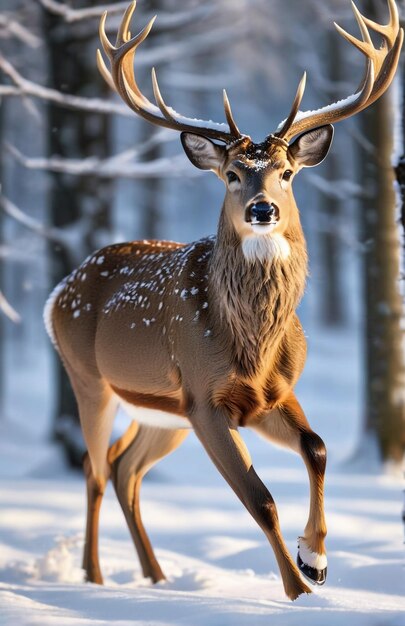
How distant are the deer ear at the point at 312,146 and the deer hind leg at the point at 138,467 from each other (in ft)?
6.21

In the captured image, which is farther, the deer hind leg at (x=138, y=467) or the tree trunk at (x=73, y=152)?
the tree trunk at (x=73, y=152)

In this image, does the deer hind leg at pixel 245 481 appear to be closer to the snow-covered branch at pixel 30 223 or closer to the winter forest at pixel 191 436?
the winter forest at pixel 191 436

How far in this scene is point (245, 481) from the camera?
4535 mm

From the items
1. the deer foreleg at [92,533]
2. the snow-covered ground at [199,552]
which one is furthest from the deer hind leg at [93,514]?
the snow-covered ground at [199,552]

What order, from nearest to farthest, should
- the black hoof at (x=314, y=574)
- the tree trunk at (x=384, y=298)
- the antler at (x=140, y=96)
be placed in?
the black hoof at (x=314, y=574), the antler at (x=140, y=96), the tree trunk at (x=384, y=298)

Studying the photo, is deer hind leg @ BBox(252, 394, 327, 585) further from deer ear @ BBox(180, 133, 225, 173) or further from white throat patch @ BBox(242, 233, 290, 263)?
deer ear @ BBox(180, 133, 225, 173)

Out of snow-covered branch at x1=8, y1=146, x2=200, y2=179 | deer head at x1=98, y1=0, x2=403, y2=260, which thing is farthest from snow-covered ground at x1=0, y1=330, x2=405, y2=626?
snow-covered branch at x1=8, y1=146, x2=200, y2=179

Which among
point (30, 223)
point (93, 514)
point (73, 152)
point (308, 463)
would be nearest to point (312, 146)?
point (308, 463)

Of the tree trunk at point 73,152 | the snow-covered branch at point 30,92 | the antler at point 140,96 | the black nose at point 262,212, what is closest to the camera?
the black nose at point 262,212

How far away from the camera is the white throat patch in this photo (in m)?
4.49

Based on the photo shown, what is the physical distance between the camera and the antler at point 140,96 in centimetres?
480

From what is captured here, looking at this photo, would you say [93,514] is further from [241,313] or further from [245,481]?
[241,313]

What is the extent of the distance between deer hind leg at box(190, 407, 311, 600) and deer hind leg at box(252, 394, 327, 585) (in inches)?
2.9

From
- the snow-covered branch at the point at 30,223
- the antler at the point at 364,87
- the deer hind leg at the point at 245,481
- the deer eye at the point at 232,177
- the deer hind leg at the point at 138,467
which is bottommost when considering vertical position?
the deer hind leg at the point at 245,481
